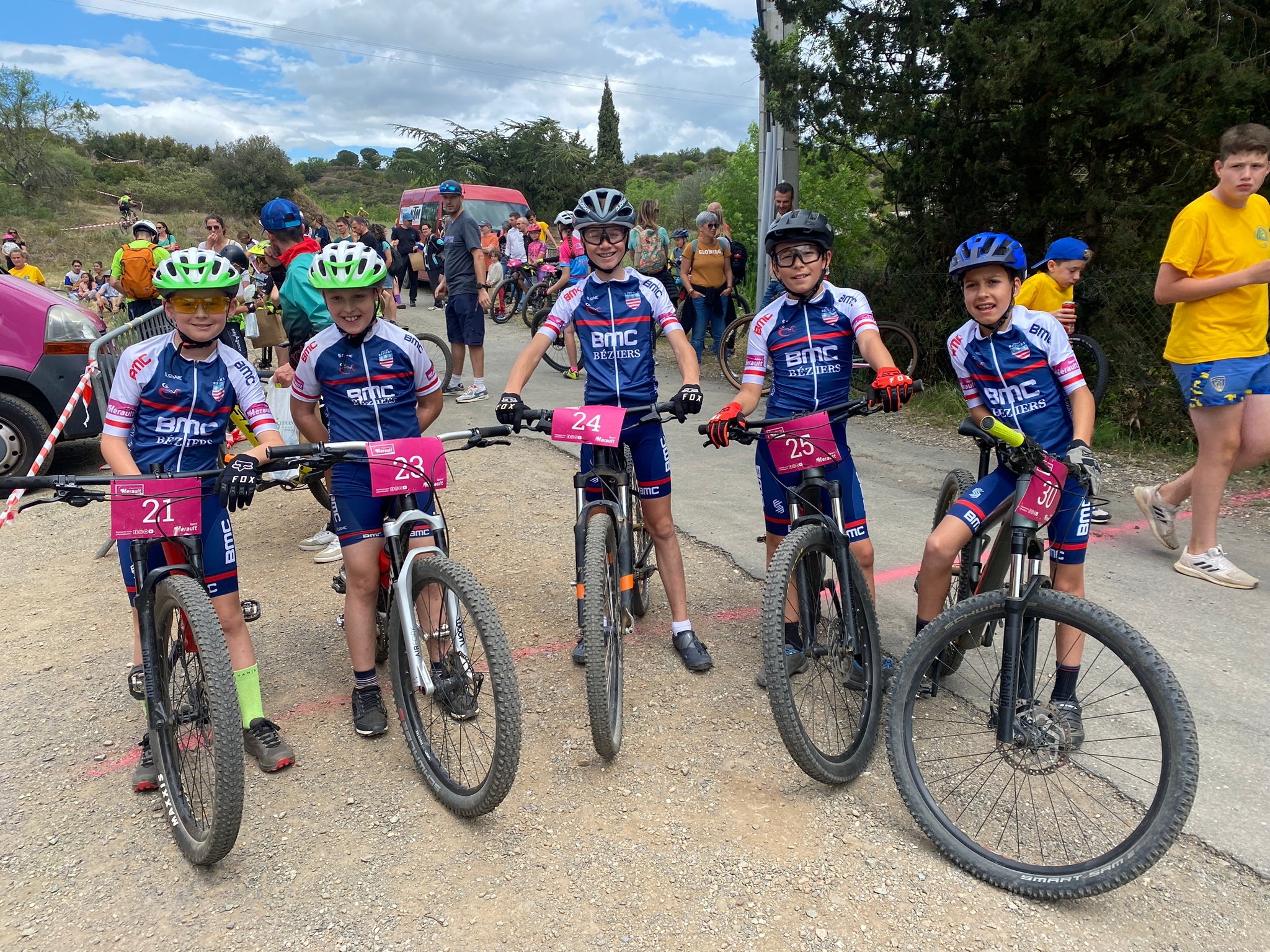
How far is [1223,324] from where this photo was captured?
447cm

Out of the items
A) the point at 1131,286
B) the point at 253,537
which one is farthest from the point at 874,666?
the point at 1131,286

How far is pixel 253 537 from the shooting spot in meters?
6.12

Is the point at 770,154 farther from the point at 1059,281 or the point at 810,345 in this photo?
the point at 810,345

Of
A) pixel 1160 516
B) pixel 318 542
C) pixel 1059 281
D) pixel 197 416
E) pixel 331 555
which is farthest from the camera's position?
pixel 318 542

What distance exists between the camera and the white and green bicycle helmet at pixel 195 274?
3162 mm

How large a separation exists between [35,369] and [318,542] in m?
3.36

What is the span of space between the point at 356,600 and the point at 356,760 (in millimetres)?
636

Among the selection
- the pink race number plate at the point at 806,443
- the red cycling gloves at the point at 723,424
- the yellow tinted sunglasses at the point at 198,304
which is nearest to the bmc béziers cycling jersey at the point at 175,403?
the yellow tinted sunglasses at the point at 198,304

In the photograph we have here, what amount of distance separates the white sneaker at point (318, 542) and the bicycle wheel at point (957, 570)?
3911 mm

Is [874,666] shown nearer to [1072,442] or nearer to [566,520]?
[1072,442]

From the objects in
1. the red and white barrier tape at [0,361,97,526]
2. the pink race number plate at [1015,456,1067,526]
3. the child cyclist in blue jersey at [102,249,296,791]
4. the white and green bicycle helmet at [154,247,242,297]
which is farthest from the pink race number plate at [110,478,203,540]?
the pink race number plate at [1015,456,1067,526]

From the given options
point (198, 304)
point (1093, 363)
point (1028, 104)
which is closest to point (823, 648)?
point (198, 304)

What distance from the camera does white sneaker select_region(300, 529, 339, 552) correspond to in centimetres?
584

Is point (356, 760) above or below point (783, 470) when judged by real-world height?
below
